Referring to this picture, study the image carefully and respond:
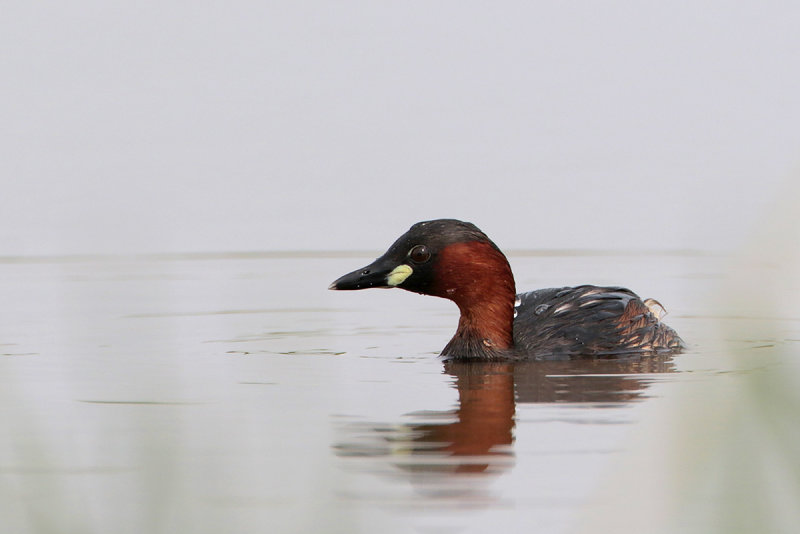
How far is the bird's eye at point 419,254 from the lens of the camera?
748cm

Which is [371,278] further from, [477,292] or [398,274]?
[477,292]

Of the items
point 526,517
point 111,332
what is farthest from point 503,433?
point 111,332

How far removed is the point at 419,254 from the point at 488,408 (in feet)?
6.79

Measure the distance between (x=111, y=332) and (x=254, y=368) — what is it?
226cm

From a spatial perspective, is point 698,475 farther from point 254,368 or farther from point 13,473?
Result: point 254,368

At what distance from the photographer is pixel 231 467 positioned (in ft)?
8.28

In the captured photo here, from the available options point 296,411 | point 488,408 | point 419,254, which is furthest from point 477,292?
point 296,411

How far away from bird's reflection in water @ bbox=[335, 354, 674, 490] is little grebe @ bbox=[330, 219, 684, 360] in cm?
14

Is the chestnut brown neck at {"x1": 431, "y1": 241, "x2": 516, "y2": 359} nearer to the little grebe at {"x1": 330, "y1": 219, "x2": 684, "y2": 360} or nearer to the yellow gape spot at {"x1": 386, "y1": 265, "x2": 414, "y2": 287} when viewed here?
the little grebe at {"x1": 330, "y1": 219, "x2": 684, "y2": 360}

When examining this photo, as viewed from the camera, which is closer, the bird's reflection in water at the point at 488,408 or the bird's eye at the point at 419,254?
the bird's reflection in water at the point at 488,408

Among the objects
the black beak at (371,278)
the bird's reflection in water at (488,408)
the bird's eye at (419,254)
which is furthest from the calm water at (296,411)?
the bird's eye at (419,254)

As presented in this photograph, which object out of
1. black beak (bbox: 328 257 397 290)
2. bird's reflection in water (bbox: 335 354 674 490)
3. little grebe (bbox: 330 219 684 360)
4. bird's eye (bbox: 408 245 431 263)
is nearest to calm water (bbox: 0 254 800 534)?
bird's reflection in water (bbox: 335 354 674 490)

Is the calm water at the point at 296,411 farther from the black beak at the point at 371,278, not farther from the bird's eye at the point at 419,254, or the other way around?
the bird's eye at the point at 419,254

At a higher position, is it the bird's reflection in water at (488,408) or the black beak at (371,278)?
the black beak at (371,278)
